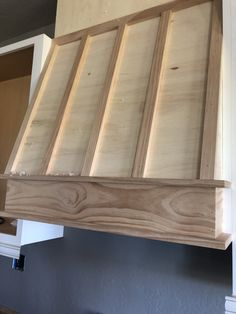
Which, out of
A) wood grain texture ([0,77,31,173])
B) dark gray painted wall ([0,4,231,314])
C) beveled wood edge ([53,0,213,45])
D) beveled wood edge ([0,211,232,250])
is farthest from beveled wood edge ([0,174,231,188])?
wood grain texture ([0,77,31,173])

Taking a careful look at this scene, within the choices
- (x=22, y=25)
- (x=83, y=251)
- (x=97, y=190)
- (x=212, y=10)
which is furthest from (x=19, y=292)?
(x=22, y=25)

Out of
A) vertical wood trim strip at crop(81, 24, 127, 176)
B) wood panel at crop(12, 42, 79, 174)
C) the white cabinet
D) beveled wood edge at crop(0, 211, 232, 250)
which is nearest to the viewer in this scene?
beveled wood edge at crop(0, 211, 232, 250)

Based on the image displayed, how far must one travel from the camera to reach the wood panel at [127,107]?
0.77 meters

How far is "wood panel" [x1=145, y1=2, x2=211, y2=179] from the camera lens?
0.69 m

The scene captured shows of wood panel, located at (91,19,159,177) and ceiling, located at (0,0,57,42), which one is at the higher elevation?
ceiling, located at (0,0,57,42)

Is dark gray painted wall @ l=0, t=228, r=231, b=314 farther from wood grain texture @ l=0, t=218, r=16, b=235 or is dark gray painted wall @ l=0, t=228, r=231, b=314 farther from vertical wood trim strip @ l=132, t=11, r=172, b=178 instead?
vertical wood trim strip @ l=132, t=11, r=172, b=178

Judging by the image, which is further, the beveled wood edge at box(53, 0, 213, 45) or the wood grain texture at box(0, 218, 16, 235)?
the wood grain texture at box(0, 218, 16, 235)

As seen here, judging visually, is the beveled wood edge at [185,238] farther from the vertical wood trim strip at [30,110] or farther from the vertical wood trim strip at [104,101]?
the vertical wood trim strip at [30,110]

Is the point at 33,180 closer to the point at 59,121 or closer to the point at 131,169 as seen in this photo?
the point at 59,121

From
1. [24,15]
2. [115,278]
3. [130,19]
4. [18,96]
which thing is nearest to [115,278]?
[115,278]

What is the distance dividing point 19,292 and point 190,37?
1.36 meters

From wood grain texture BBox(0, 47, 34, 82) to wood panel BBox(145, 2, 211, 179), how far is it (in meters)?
0.72

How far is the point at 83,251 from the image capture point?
114 centimetres

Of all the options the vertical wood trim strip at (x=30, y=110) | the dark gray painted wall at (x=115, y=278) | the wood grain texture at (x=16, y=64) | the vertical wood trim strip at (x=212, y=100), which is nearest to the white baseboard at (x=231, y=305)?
the dark gray painted wall at (x=115, y=278)
